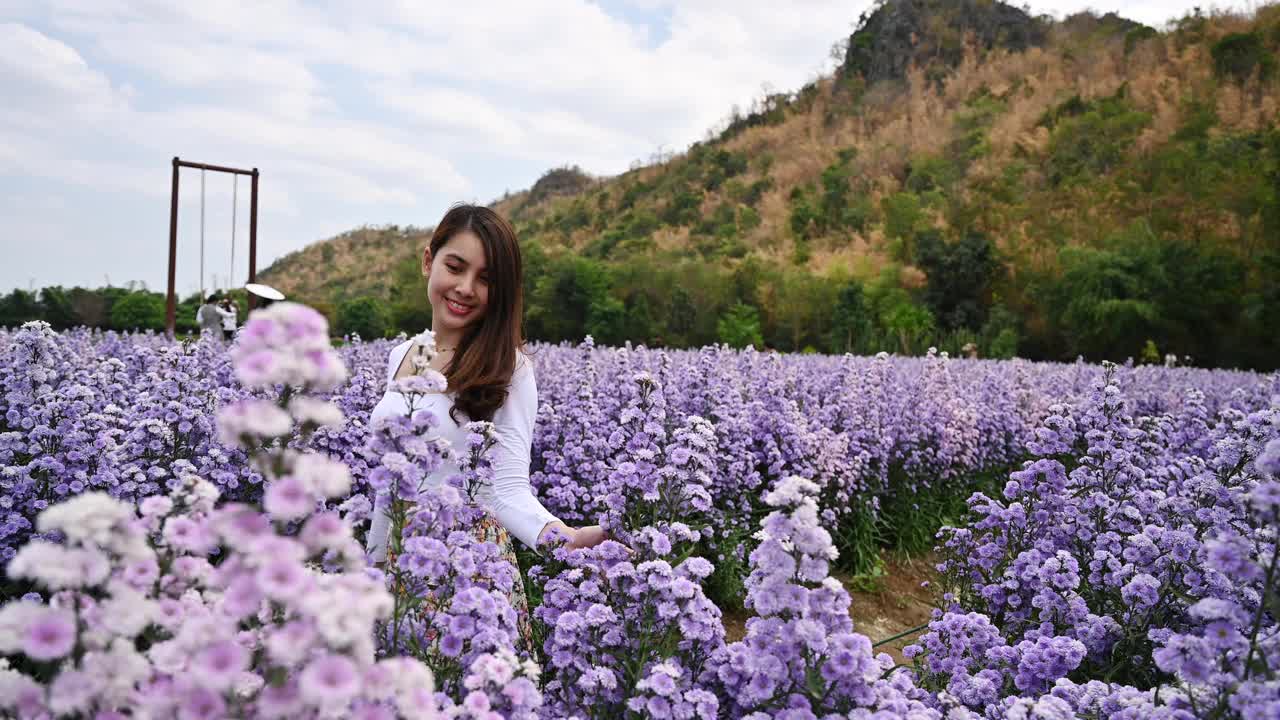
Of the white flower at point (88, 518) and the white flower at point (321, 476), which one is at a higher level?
the white flower at point (321, 476)

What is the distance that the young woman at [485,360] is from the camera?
8.24 feet

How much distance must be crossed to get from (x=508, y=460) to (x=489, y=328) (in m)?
0.49

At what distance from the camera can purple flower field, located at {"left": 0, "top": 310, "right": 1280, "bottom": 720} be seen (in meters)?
0.91

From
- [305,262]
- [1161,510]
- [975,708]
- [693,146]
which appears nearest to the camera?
[975,708]

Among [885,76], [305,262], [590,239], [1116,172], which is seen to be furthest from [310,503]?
[305,262]

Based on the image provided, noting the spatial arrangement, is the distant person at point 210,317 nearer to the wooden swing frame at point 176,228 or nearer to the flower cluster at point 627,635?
the wooden swing frame at point 176,228

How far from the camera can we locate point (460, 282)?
273 cm

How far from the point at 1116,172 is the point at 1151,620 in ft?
72.6

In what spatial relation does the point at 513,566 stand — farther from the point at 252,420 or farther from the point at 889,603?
the point at 889,603

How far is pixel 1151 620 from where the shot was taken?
243cm

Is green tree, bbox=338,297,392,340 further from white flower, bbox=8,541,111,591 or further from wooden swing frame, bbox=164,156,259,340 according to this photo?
white flower, bbox=8,541,111,591

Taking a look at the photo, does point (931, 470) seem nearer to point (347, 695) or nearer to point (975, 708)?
point (975, 708)

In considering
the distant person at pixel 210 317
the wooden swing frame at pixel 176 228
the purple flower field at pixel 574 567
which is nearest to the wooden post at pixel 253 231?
the wooden swing frame at pixel 176 228

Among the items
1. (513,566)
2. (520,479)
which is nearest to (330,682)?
(513,566)
